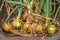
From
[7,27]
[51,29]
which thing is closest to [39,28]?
[51,29]

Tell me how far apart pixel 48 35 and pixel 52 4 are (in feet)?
0.72

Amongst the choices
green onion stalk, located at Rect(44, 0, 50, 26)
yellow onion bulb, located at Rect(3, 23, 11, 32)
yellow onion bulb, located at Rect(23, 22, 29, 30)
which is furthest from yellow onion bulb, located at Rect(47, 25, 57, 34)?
yellow onion bulb, located at Rect(3, 23, 11, 32)

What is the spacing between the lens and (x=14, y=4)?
1577 mm

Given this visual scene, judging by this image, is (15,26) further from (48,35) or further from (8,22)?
(48,35)

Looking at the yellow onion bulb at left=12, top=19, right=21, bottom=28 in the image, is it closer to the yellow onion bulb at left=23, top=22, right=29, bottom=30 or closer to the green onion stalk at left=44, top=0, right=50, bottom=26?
the yellow onion bulb at left=23, top=22, right=29, bottom=30

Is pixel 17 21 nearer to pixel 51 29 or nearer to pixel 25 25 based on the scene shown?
pixel 25 25

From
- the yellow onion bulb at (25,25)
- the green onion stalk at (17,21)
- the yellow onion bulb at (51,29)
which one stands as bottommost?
the yellow onion bulb at (51,29)

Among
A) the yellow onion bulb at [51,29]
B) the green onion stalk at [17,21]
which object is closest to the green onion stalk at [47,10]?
the yellow onion bulb at [51,29]

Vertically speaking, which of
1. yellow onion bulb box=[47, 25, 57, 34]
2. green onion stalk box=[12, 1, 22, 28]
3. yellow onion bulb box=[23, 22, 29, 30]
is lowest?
yellow onion bulb box=[47, 25, 57, 34]

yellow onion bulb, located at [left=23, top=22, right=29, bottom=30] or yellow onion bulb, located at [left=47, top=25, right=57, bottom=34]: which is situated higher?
yellow onion bulb, located at [left=23, top=22, right=29, bottom=30]

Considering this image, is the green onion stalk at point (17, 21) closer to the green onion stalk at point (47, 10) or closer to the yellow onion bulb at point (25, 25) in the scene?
the yellow onion bulb at point (25, 25)

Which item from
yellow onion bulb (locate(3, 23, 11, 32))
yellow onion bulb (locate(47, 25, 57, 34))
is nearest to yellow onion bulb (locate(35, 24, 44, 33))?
yellow onion bulb (locate(47, 25, 57, 34))

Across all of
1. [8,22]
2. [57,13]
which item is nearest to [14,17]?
[8,22]

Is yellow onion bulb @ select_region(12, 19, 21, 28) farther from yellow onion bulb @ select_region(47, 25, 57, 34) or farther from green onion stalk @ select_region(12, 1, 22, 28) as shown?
yellow onion bulb @ select_region(47, 25, 57, 34)
